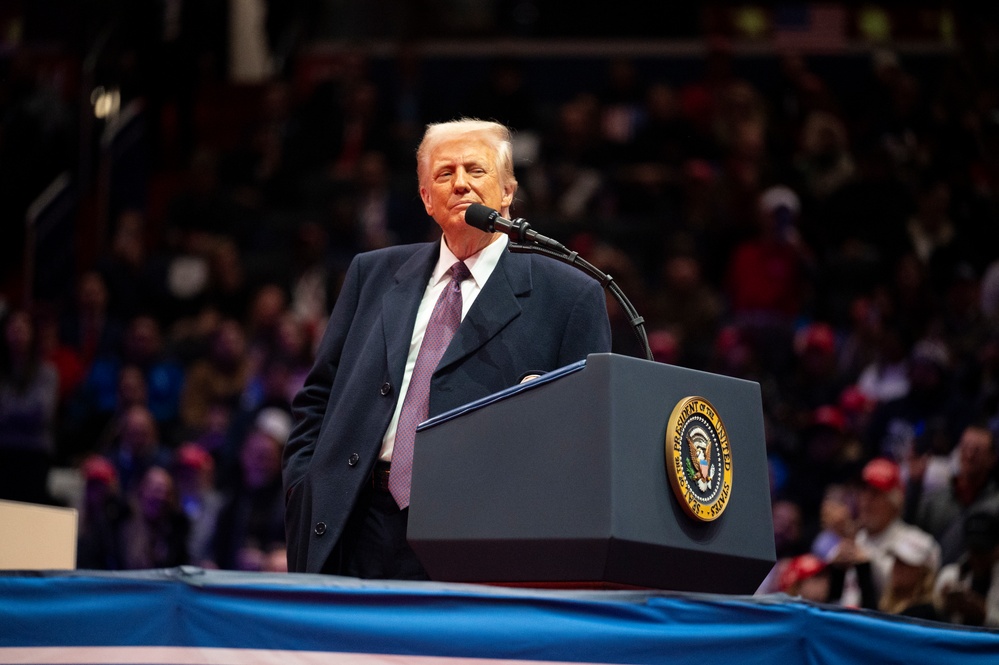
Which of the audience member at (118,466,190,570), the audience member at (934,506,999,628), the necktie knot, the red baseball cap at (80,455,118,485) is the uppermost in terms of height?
the red baseball cap at (80,455,118,485)

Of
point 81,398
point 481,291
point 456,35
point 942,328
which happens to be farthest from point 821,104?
point 481,291

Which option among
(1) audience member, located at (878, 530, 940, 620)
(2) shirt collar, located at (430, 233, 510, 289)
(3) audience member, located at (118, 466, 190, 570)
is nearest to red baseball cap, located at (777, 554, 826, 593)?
(1) audience member, located at (878, 530, 940, 620)

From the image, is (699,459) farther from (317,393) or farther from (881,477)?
(881,477)

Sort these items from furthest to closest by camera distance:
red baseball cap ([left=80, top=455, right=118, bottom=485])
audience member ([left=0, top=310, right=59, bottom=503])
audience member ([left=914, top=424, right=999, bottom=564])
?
audience member ([left=0, top=310, right=59, bottom=503])
red baseball cap ([left=80, top=455, right=118, bottom=485])
audience member ([left=914, top=424, right=999, bottom=564])

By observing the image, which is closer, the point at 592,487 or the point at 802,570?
the point at 592,487

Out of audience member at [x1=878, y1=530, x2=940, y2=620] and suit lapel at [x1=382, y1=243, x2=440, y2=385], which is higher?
suit lapel at [x1=382, y1=243, x2=440, y2=385]

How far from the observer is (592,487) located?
1755 millimetres

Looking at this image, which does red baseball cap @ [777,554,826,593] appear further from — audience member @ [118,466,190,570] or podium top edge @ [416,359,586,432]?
podium top edge @ [416,359,586,432]

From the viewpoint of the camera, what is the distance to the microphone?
218 centimetres

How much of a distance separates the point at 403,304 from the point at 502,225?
33cm

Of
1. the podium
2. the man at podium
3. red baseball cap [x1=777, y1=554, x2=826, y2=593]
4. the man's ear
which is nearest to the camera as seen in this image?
the podium

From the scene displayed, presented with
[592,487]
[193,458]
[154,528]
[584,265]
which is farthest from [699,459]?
[193,458]

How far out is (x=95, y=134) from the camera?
9359 millimetres

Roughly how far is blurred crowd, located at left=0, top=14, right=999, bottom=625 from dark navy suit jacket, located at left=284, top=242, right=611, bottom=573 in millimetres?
2577
